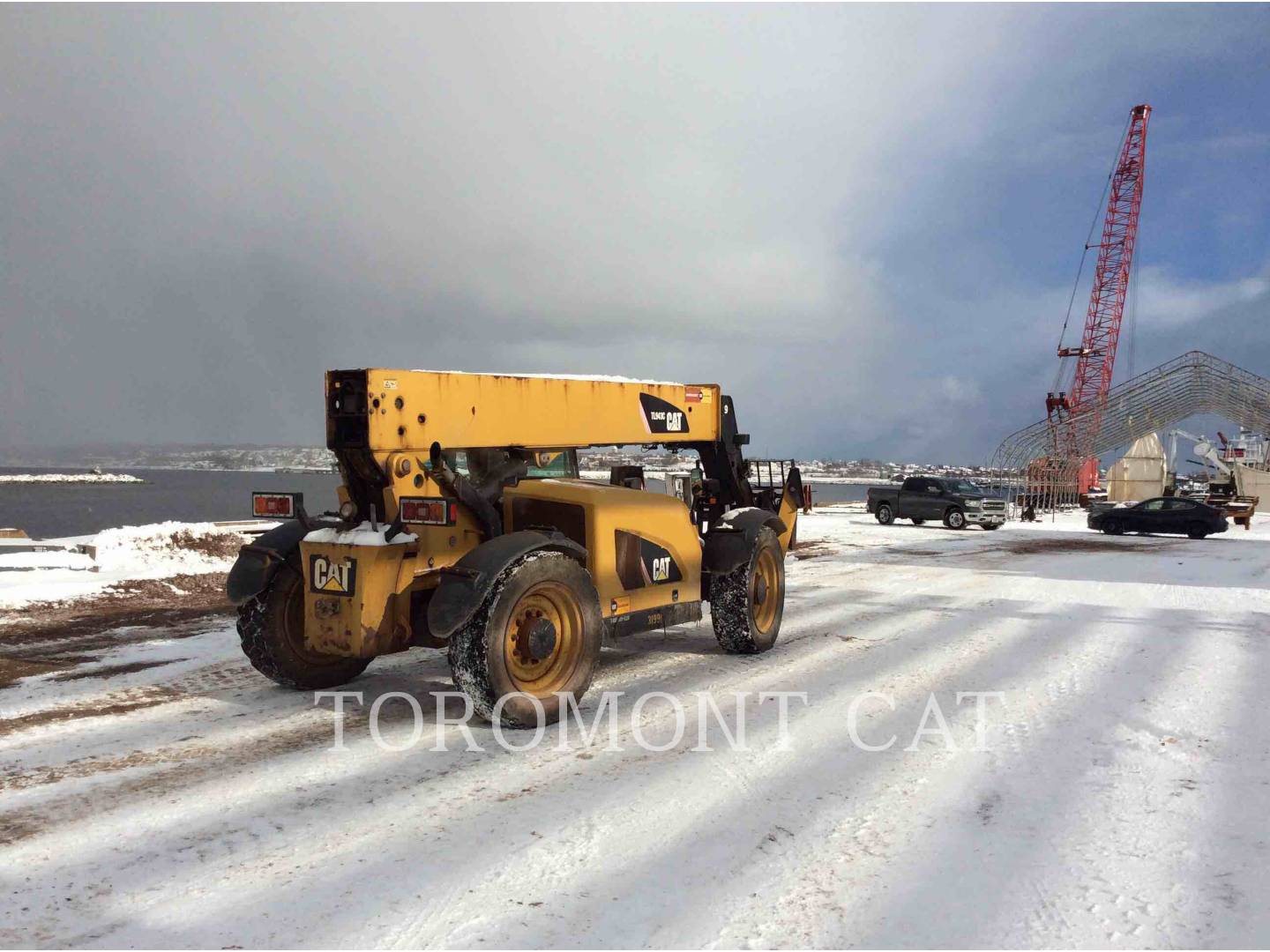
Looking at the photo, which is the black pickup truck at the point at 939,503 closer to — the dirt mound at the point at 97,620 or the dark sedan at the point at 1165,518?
the dark sedan at the point at 1165,518

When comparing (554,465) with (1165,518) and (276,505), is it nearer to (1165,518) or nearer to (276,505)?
(276,505)

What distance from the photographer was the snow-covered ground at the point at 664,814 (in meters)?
3.61

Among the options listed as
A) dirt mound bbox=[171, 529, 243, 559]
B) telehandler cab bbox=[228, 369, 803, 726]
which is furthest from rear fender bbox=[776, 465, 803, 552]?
dirt mound bbox=[171, 529, 243, 559]

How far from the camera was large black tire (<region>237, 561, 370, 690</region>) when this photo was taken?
6910mm

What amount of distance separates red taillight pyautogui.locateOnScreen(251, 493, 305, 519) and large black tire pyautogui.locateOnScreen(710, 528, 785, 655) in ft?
12.7

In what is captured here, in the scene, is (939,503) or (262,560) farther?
(939,503)

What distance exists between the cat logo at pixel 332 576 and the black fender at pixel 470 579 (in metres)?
0.61

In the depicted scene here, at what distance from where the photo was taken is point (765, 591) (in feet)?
29.4

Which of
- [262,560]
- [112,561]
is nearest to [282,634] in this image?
[262,560]

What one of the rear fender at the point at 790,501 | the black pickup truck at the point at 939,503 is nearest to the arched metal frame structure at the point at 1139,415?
the black pickup truck at the point at 939,503

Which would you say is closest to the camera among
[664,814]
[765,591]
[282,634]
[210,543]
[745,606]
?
[664,814]

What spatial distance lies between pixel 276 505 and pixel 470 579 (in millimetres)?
1879

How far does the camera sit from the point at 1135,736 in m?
6.11

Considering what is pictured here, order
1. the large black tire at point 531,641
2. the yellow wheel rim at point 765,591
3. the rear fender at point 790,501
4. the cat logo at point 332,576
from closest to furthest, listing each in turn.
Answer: the large black tire at point 531,641, the cat logo at point 332,576, the yellow wheel rim at point 765,591, the rear fender at point 790,501
